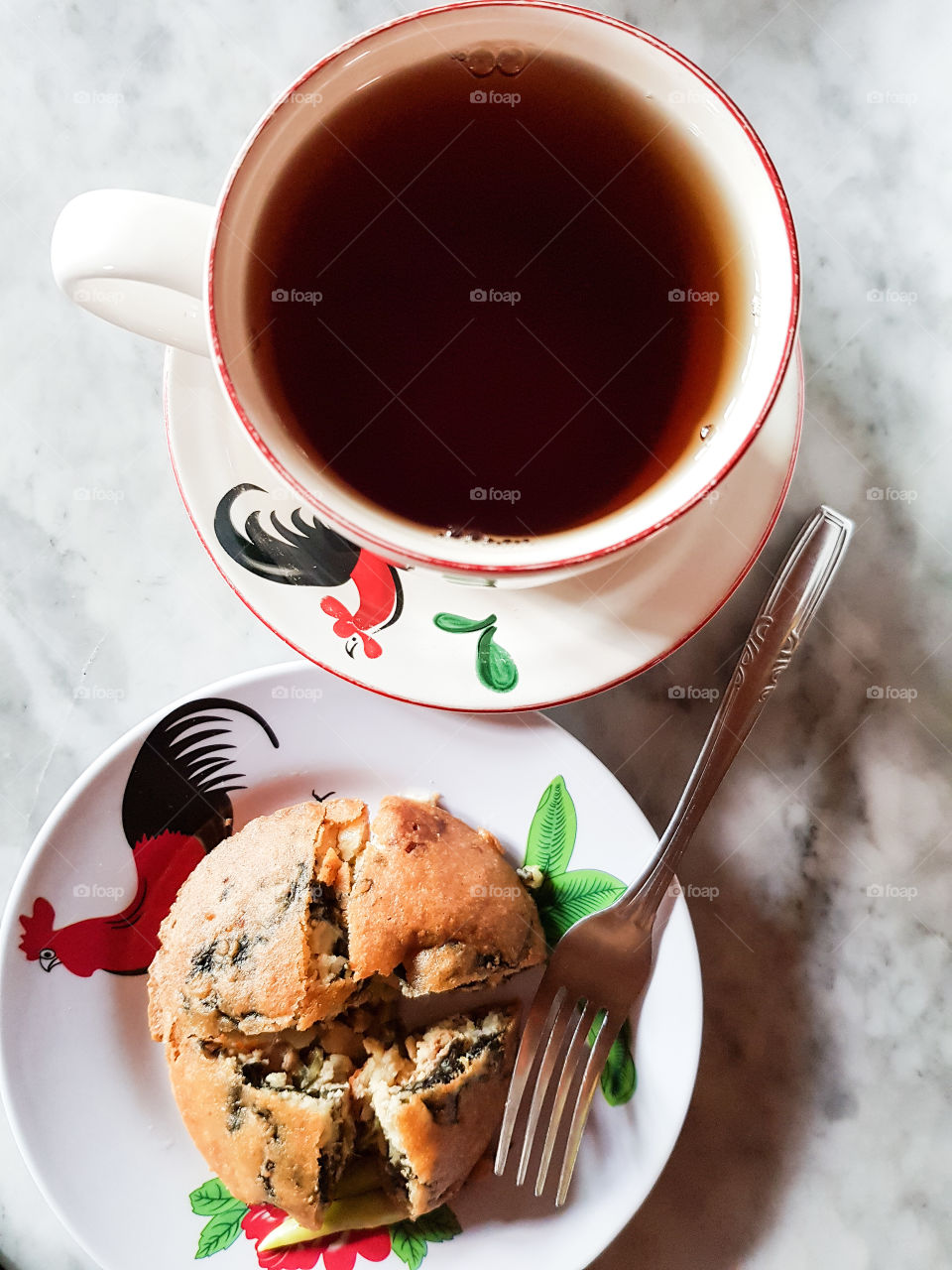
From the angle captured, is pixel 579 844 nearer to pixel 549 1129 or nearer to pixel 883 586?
pixel 549 1129

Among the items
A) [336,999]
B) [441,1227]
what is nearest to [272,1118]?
[336,999]

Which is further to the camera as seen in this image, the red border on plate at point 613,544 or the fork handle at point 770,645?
the fork handle at point 770,645

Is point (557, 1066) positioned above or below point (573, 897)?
below

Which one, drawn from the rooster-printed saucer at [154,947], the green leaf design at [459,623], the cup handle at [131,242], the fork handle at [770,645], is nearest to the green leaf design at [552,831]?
the rooster-printed saucer at [154,947]

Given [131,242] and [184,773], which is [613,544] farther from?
[184,773]

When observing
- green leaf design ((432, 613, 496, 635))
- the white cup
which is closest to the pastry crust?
green leaf design ((432, 613, 496, 635))

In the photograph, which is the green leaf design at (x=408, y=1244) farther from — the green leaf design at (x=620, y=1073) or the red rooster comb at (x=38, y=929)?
the red rooster comb at (x=38, y=929)
